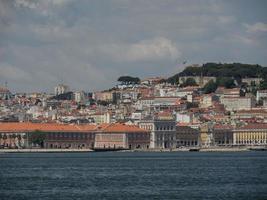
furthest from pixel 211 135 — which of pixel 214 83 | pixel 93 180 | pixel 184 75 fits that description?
pixel 93 180

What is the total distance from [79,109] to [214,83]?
62.8ft

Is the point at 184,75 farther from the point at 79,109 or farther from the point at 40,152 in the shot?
the point at 40,152

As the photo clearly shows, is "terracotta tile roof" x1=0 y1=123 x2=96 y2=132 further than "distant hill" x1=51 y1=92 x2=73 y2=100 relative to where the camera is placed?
No

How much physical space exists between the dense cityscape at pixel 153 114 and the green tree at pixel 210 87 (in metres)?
0.14

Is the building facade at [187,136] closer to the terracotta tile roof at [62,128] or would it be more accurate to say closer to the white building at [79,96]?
the terracotta tile roof at [62,128]

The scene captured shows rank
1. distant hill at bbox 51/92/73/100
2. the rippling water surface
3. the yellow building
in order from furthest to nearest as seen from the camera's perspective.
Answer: distant hill at bbox 51/92/73/100 < the yellow building < the rippling water surface

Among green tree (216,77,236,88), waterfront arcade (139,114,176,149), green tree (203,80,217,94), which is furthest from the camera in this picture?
green tree (216,77,236,88)

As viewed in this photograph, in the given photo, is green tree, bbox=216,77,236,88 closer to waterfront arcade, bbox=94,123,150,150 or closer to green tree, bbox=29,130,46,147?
waterfront arcade, bbox=94,123,150,150

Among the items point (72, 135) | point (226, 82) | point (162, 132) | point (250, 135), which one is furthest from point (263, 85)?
point (72, 135)

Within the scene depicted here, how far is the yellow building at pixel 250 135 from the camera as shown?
407 feet

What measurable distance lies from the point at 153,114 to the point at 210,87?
33844 mm

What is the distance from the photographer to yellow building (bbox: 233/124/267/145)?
124 metres

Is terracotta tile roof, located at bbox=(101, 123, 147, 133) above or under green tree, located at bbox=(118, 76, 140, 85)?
under

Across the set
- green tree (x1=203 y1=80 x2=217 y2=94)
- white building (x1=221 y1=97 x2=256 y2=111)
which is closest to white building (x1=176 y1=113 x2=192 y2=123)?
white building (x1=221 y1=97 x2=256 y2=111)
